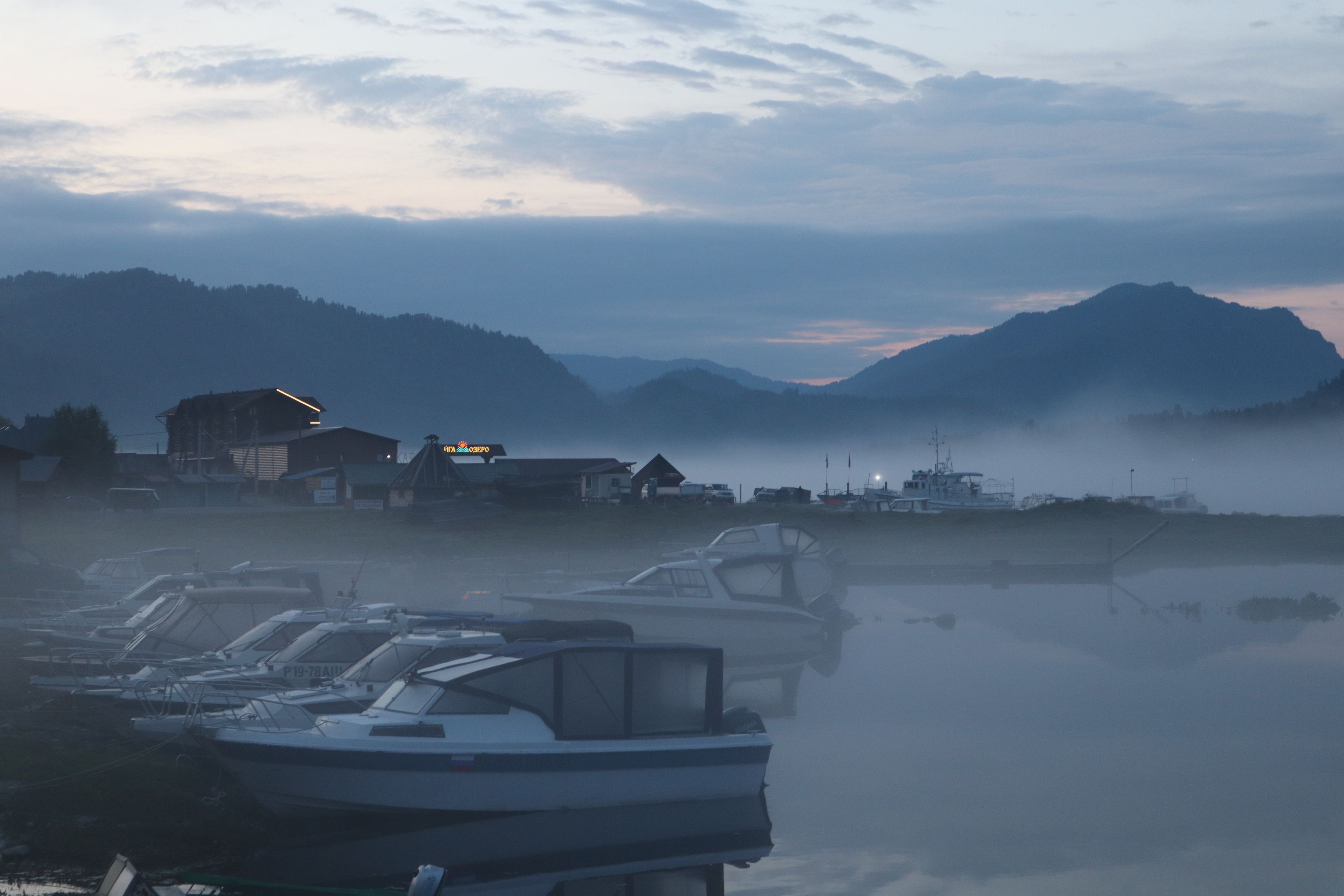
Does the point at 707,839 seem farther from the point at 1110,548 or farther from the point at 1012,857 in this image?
the point at 1110,548

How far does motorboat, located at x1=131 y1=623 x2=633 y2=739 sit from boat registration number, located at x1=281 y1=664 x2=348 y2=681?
0.51 ft

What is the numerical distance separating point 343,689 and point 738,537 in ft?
70.5

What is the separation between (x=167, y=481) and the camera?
8619 cm

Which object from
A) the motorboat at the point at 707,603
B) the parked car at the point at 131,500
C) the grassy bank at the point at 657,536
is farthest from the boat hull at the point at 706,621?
the parked car at the point at 131,500

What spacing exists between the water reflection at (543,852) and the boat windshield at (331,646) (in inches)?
178

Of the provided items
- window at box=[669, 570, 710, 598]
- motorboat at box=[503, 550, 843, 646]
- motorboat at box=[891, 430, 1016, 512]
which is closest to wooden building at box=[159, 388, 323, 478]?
motorboat at box=[891, 430, 1016, 512]

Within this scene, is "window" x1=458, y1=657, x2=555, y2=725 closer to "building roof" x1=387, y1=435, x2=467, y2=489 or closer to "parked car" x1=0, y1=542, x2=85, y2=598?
"parked car" x1=0, y1=542, x2=85, y2=598

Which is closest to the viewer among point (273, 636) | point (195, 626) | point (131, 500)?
point (273, 636)

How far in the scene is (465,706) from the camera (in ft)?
46.8

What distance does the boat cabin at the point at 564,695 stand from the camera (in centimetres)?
1420

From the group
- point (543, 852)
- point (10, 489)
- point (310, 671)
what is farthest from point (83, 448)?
point (543, 852)

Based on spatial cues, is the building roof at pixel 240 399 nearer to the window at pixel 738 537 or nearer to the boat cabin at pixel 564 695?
the window at pixel 738 537

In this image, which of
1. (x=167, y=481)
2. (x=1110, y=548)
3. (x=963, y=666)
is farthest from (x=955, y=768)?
(x=167, y=481)

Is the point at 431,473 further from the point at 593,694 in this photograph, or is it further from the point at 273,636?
the point at 593,694
